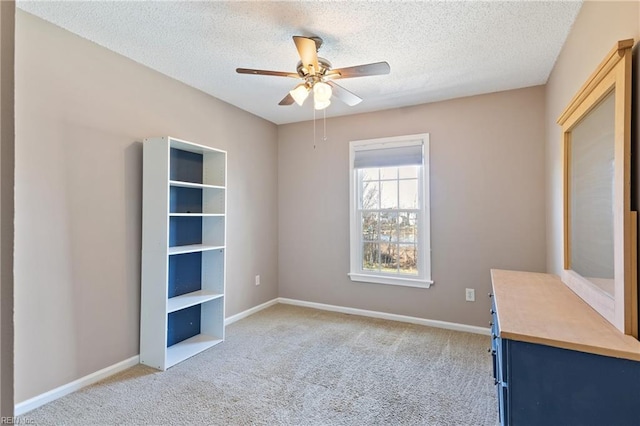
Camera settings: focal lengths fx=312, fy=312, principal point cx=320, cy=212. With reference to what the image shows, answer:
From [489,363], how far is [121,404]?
9.07 ft

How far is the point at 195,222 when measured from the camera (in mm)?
3197

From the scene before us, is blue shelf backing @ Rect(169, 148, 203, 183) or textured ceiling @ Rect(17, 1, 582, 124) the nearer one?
textured ceiling @ Rect(17, 1, 582, 124)

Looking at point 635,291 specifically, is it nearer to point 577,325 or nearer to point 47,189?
point 577,325

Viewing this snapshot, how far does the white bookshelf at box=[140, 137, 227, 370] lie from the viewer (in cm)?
254

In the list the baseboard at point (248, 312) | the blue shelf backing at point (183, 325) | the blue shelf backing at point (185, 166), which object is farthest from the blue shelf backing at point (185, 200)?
the baseboard at point (248, 312)

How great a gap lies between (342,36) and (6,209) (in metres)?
2.22

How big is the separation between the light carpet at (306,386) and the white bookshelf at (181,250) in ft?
0.80

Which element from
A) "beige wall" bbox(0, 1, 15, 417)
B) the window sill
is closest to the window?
the window sill

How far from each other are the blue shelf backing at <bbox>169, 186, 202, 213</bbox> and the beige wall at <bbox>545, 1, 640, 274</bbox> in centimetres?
315

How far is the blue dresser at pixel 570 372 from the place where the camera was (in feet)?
3.39

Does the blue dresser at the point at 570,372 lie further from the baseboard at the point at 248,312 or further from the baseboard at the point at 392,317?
the baseboard at the point at 248,312

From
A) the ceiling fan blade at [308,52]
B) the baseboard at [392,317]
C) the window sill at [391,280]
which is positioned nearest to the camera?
the ceiling fan blade at [308,52]

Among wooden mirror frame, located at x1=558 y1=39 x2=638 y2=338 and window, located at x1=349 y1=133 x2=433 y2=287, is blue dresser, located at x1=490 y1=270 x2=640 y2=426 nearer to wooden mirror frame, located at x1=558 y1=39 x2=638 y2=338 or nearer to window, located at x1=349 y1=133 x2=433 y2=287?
wooden mirror frame, located at x1=558 y1=39 x2=638 y2=338

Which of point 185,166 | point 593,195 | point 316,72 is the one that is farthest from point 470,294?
point 185,166
